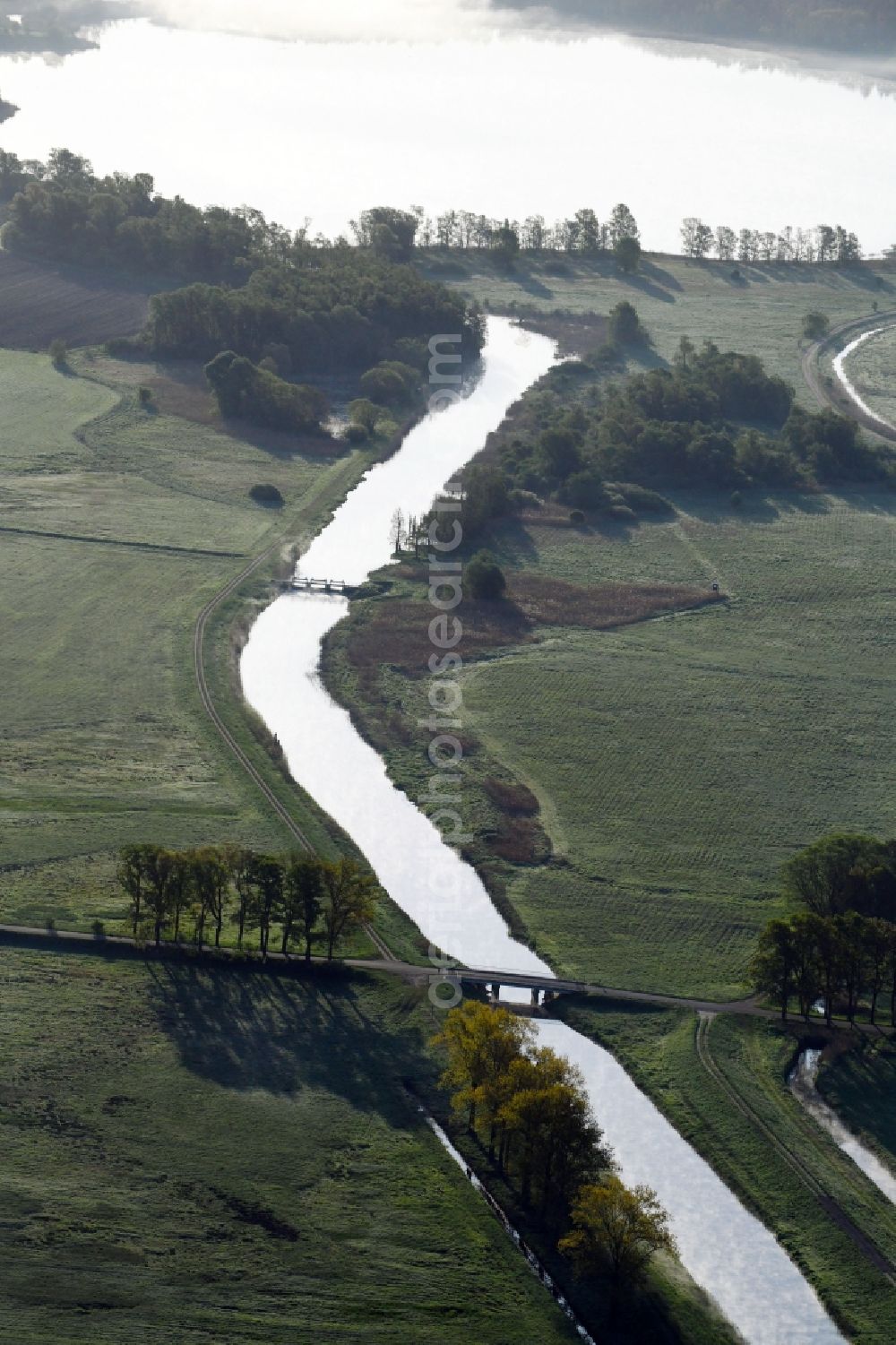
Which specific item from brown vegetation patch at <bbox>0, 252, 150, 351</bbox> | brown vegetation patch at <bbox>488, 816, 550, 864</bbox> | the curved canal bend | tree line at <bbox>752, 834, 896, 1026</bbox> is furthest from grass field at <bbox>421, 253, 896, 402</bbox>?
tree line at <bbox>752, 834, 896, 1026</bbox>

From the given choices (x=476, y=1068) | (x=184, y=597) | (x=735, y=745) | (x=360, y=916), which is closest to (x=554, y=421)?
(x=184, y=597)

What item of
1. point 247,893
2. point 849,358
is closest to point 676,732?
point 247,893

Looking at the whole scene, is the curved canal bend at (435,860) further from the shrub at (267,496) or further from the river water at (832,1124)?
the river water at (832,1124)

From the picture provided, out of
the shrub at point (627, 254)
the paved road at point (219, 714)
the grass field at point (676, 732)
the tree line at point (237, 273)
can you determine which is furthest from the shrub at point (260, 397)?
the shrub at point (627, 254)

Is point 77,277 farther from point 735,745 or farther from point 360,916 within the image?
point 360,916

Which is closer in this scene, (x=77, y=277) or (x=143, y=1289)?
(x=143, y=1289)

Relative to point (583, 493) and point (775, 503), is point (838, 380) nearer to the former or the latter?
point (775, 503)
